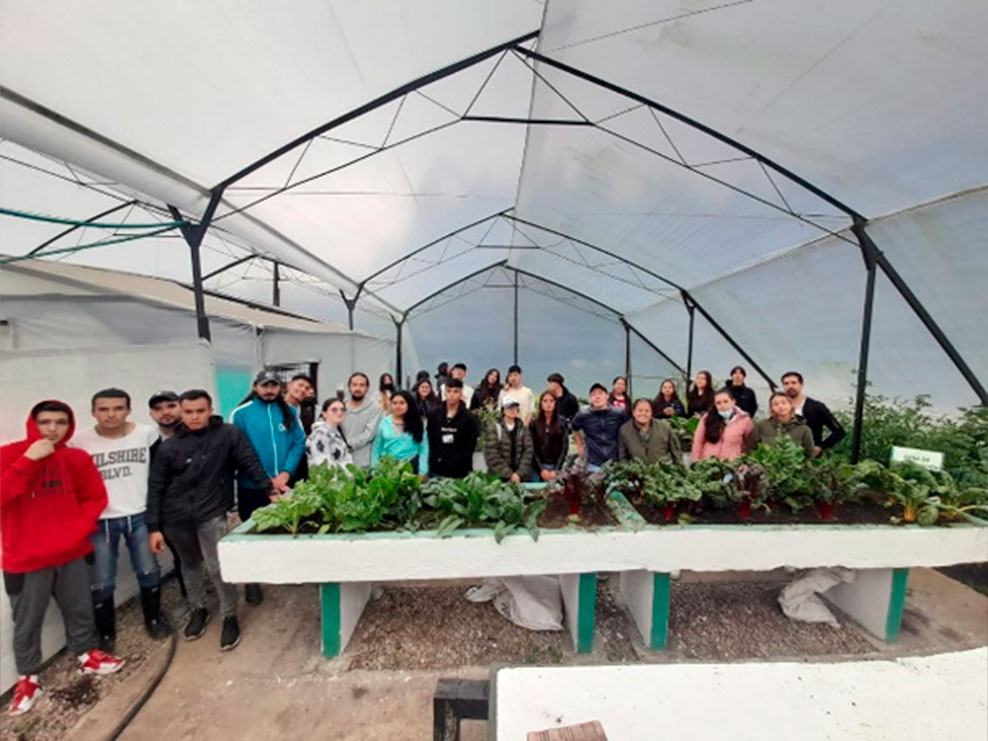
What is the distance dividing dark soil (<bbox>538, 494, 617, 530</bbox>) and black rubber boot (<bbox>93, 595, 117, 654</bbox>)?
2.42m

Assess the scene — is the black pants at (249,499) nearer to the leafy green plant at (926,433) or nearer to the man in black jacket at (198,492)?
the man in black jacket at (198,492)

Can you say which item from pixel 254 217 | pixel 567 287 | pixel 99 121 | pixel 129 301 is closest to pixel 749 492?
pixel 99 121

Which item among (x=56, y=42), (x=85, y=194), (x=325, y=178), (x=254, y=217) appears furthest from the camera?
(x=254, y=217)

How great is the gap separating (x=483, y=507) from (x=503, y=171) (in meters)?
4.06

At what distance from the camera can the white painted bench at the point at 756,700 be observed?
2.96 ft

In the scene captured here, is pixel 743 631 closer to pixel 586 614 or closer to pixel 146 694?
pixel 586 614

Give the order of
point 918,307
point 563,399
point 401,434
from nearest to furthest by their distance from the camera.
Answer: point 401,434 < point 918,307 < point 563,399

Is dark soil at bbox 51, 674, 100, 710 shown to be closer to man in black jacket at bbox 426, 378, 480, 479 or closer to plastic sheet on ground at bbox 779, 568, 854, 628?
man in black jacket at bbox 426, 378, 480, 479

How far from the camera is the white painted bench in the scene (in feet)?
2.96

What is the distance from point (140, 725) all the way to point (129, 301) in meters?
2.80

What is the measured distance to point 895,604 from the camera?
2.47m

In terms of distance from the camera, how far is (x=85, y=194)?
3652 mm

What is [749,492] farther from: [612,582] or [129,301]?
[129,301]

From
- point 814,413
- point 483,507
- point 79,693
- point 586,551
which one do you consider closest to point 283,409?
point 483,507
